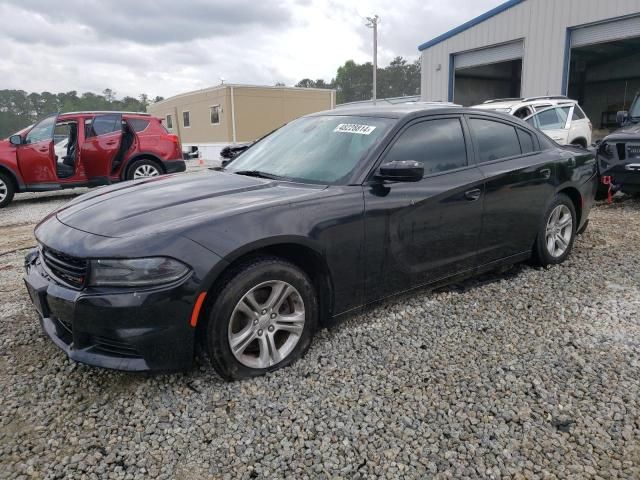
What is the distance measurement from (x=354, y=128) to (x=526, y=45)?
14.1 meters

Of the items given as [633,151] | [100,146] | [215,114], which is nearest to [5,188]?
[100,146]

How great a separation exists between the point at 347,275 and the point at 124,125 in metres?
8.49

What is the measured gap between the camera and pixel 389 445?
217 cm

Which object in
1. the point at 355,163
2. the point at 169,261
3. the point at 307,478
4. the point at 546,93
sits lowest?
the point at 307,478

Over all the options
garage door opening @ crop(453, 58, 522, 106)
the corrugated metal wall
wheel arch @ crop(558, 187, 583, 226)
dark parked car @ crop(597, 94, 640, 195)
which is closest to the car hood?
wheel arch @ crop(558, 187, 583, 226)

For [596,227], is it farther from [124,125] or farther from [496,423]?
[124,125]

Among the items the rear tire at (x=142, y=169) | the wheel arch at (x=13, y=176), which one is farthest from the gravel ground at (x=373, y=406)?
the rear tire at (x=142, y=169)

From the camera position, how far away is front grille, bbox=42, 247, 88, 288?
2375mm

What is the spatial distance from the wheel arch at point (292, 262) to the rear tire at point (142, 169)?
779 centimetres

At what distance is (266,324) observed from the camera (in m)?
2.68

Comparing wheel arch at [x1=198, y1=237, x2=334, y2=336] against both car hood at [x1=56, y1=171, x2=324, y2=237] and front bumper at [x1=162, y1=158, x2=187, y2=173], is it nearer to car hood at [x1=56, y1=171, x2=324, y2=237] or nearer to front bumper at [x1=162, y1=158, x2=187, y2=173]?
car hood at [x1=56, y1=171, x2=324, y2=237]

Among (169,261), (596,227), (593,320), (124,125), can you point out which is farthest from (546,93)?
(169,261)

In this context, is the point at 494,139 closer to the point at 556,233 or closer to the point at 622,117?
the point at 556,233

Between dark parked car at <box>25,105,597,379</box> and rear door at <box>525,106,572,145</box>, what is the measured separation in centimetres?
701
